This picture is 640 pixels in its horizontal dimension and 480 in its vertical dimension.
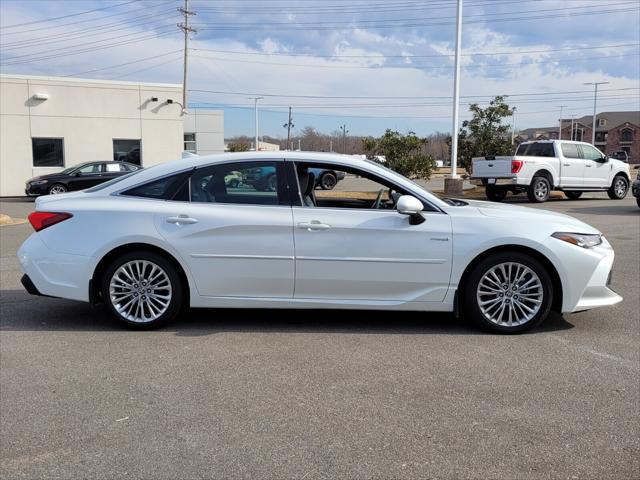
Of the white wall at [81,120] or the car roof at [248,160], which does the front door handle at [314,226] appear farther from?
the white wall at [81,120]

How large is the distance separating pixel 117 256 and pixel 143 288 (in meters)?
0.37

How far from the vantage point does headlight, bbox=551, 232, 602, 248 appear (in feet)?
17.3

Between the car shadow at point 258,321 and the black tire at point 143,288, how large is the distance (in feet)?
Answer: 0.51

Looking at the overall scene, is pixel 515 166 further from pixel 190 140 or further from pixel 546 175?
pixel 190 140

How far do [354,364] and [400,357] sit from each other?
1.34ft

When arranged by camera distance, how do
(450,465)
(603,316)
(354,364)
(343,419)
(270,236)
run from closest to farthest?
(450,465) → (343,419) → (354,364) → (270,236) → (603,316)

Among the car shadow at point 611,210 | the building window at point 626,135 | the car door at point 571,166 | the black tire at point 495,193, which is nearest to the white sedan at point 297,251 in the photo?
the car shadow at point 611,210

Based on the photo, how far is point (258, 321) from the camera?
5801 millimetres

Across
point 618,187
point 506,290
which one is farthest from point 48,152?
point 506,290

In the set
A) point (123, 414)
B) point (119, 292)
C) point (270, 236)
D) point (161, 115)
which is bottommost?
point (123, 414)

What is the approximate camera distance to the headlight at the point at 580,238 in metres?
5.27

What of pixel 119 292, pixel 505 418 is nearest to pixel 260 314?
pixel 119 292

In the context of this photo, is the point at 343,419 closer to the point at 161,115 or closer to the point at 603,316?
the point at 603,316

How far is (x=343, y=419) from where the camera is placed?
365 cm
